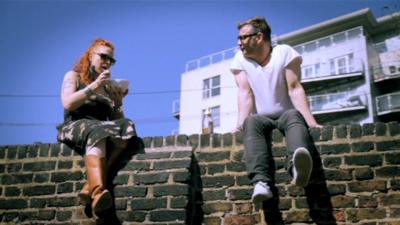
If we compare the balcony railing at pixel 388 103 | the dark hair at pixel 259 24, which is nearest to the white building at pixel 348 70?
the balcony railing at pixel 388 103

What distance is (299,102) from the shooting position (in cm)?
333

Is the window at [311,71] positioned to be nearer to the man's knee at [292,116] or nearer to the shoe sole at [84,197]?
the man's knee at [292,116]

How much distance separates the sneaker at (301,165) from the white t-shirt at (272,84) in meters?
0.67

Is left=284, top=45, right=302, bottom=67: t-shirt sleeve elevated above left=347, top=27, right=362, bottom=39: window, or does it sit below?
below

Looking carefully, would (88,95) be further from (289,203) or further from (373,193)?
(373,193)

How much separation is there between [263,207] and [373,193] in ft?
2.70

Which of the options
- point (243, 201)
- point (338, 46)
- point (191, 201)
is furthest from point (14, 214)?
point (338, 46)

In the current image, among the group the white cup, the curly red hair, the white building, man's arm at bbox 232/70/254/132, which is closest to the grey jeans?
man's arm at bbox 232/70/254/132

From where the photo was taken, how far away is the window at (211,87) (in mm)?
28219

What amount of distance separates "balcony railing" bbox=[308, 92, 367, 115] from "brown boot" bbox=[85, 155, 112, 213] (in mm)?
22412

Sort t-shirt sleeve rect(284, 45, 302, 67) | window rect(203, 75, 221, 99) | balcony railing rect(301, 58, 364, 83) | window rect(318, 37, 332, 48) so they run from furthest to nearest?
window rect(203, 75, 221, 99)
window rect(318, 37, 332, 48)
balcony railing rect(301, 58, 364, 83)
t-shirt sleeve rect(284, 45, 302, 67)

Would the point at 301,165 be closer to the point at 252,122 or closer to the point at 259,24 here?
the point at 252,122

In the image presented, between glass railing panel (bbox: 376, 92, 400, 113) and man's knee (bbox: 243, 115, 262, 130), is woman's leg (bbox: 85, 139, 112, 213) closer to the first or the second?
man's knee (bbox: 243, 115, 262, 130)

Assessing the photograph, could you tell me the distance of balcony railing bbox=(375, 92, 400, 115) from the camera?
22.4 meters
